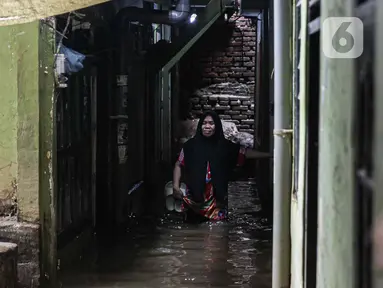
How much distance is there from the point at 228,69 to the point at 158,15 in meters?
7.20

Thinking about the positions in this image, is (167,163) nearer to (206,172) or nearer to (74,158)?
(206,172)

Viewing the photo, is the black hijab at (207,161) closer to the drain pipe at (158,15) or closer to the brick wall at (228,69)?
the drain pipe at (158,15)

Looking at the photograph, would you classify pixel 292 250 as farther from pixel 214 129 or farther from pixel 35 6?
pixel 214 129

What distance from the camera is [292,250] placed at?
3.90 meters

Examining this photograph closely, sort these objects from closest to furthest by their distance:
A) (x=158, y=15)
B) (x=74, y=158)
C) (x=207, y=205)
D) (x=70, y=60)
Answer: (x=70, y=60) < (x=74, y=158) < (x=158, y=15) < (x=207, y=205)

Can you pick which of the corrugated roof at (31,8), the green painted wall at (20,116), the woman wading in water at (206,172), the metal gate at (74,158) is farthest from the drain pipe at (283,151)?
the woman wading in water at (206,172)

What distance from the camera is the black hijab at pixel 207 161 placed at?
8.99 metres

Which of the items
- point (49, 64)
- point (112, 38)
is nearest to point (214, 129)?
point (112, 38)

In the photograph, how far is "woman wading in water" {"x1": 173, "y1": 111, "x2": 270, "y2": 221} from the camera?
8.98m

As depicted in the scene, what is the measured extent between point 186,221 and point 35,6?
522cm

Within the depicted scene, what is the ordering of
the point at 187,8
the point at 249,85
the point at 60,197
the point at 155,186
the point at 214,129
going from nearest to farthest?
the point at 60,197 < the point at 214,129 < the point at 187,8 < the point at 155,186 < the point at 249,85

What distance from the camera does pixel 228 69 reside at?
1573cm

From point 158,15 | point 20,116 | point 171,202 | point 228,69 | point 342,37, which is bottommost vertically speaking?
point 171,202

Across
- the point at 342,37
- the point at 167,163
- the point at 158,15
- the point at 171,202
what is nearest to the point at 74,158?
the point at 158,15
